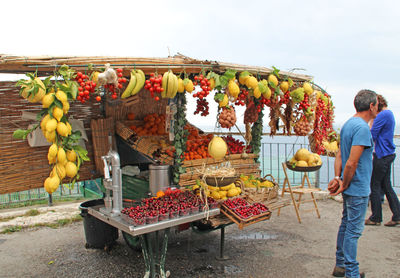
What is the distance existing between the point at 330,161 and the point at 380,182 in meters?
3.11

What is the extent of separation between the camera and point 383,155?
17.9 feet

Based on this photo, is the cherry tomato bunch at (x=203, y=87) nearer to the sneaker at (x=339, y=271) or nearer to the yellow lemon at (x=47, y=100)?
the yellow lemon at (x=47, y=100)

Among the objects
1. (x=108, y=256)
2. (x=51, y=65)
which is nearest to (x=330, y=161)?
(x=108, y=256)

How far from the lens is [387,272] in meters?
4.01

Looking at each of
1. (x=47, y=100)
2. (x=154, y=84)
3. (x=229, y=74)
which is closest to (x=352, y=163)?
(x=229, y=74)

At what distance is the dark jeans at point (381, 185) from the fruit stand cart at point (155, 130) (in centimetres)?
91

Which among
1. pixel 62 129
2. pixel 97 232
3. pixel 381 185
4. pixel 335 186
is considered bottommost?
pixel 97 232

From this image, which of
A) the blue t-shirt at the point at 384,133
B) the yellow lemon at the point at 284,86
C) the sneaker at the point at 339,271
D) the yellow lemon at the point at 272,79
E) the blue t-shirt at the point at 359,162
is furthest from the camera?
the blue t-shirt at the point at 384,133

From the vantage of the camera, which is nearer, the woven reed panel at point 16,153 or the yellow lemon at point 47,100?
the yellow lemon at point 47,100

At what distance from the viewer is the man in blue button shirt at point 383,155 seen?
5363 millimetres

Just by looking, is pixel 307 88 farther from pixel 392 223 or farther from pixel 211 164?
pixel 392 223

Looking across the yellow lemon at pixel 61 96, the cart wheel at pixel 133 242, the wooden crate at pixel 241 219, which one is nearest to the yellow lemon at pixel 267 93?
the wooden crate at pixel 241 219

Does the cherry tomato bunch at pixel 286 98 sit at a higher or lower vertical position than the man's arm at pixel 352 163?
higher

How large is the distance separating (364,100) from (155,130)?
140 inches
